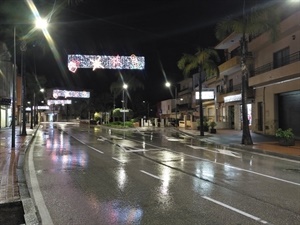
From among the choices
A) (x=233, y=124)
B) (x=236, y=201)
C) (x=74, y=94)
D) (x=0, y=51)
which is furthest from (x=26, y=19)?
(x=74, y=94)

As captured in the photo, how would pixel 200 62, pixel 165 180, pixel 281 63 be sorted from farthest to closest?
pixel 200 62, pixel 281 63, pixel 165 180

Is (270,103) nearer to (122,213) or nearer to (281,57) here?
(281,57)

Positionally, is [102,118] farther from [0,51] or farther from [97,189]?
[97,189]

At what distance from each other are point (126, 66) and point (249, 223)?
108 feet

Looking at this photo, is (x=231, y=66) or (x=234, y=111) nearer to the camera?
(x=231, y=66)

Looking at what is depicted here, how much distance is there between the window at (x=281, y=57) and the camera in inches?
1144

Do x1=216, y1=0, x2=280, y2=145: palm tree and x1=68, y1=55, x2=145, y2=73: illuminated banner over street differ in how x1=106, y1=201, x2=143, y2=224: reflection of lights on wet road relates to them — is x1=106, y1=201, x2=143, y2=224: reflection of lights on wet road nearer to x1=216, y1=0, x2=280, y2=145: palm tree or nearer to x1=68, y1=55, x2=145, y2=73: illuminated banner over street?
x1=216, y1=0, x2=280, y2=145: palm tree

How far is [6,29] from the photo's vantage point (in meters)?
10.3

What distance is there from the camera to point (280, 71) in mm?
26250

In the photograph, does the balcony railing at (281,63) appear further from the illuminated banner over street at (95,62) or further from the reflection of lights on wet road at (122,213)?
the reflection of lights on wet road at (122,213)

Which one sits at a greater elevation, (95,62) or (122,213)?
(95,62)

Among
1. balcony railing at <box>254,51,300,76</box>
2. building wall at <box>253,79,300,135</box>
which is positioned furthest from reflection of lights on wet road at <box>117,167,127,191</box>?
building wall at <box>253,79,300,135</box>

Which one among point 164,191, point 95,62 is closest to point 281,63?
point 95,62

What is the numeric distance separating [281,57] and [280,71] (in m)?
4.56
